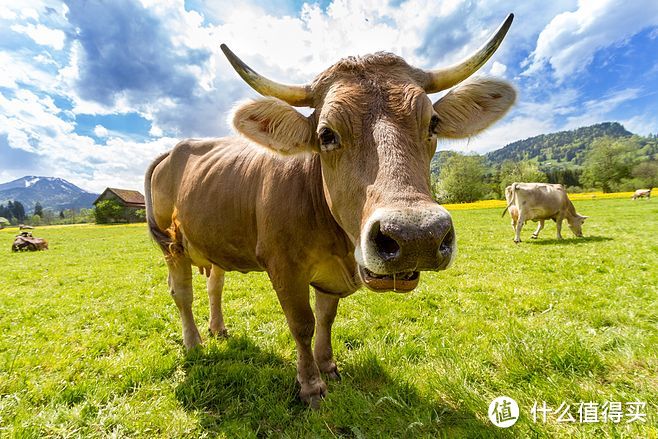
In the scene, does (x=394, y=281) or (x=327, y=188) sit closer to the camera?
(x=394, y=281)

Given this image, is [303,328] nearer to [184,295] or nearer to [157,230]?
[184,295]

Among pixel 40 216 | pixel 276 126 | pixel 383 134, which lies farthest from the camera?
pixel 40 216

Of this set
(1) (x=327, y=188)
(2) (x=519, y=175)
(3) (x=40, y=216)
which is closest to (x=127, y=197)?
(3) (x=40, y=216)

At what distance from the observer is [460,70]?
275cm

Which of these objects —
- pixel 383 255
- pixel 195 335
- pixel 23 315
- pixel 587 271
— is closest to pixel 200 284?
pixel 23 315

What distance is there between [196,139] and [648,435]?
557cm

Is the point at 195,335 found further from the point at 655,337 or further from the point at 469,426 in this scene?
the point at 655,337

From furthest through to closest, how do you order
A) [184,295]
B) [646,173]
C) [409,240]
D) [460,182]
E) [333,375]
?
[646,173]
[460,182]
[184,295]
[333,375]
[409,240]

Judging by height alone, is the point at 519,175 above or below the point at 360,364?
above

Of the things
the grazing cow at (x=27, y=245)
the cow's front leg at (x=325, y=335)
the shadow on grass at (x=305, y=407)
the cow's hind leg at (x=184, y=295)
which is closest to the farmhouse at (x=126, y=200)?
the grazing cow at (x=27, y=245)

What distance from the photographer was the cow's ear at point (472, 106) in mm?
2760


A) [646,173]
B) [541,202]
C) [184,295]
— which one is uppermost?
[646,173]
